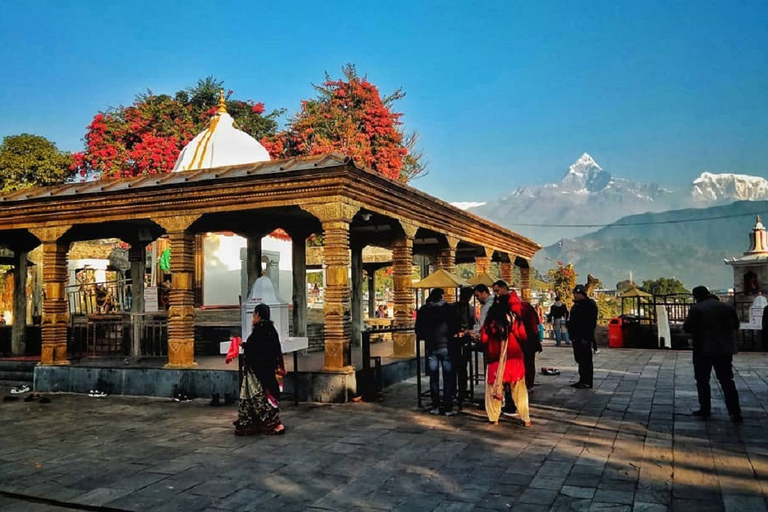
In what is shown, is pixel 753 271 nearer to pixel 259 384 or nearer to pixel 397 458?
pixel 397 458

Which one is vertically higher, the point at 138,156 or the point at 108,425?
the point at 138,156

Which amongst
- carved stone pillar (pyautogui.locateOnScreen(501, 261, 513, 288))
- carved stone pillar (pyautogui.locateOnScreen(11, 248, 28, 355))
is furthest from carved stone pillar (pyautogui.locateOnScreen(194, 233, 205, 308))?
carved stone pillar (pyautogui.locateOnScreen(501, 261, 513, 288))

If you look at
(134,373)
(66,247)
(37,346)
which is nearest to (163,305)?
(37,346)

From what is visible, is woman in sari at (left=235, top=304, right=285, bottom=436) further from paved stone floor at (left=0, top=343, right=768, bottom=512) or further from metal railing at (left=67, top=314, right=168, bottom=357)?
metal railing at (left=67, top=314, right=168, bottom=357)

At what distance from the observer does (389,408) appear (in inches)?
361

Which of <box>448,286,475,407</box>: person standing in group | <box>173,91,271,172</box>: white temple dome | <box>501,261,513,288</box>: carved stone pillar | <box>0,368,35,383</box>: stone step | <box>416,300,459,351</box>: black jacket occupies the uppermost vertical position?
<box>173,91,271,172</box>: white temple dome

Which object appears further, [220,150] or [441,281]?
[220,150]

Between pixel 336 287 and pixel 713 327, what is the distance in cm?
548

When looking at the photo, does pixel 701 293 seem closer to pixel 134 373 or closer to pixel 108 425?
pixel 108 425

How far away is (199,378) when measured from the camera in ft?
35.3

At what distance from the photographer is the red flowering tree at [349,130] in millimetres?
29766

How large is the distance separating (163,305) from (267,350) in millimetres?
11240

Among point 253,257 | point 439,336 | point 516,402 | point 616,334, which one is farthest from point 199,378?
point 616,334

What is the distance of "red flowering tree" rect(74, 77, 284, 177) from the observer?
90.4 ft
